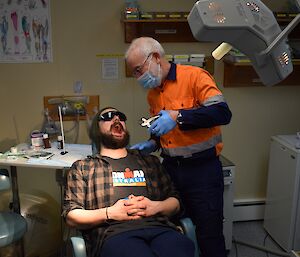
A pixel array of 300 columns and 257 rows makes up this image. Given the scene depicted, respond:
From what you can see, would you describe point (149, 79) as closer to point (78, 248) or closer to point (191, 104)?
point (191, 104)

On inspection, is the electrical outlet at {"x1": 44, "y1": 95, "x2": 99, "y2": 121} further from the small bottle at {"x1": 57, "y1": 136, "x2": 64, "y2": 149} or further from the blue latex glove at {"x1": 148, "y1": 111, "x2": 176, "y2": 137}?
the blue latex glove at {"x1": 148, "y1": 111, "x2": 176, "y2": 137}

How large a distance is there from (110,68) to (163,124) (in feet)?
4.02

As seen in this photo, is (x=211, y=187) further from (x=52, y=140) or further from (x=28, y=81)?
(x=28, y=81)

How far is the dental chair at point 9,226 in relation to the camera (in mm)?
2141

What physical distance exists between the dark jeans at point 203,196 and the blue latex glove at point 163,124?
0.27 m

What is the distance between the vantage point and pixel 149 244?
1.81 m

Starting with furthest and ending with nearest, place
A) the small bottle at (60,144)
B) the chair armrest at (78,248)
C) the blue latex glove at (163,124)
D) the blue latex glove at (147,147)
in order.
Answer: the small bottle at (60,144) → the blue latex glove at (147,147) → the blue latex glove at (163,124) → the chair armrest at (78,248)

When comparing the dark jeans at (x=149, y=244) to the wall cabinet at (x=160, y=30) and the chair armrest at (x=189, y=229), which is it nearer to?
the chair armrest at (x=189, y=229)

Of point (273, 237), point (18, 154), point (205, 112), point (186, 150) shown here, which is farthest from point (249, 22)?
point (273, 237)

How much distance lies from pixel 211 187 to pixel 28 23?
5.92ft

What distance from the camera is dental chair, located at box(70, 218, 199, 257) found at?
1.70 m

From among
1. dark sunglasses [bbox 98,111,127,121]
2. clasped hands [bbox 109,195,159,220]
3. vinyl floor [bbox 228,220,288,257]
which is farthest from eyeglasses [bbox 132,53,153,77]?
vinyl floor [bbox 228,220,288,257]

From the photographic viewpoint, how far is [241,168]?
3277 mm

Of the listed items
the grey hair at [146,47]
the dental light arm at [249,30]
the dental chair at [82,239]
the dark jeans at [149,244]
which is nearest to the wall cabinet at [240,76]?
the grey hair at [146,47]
